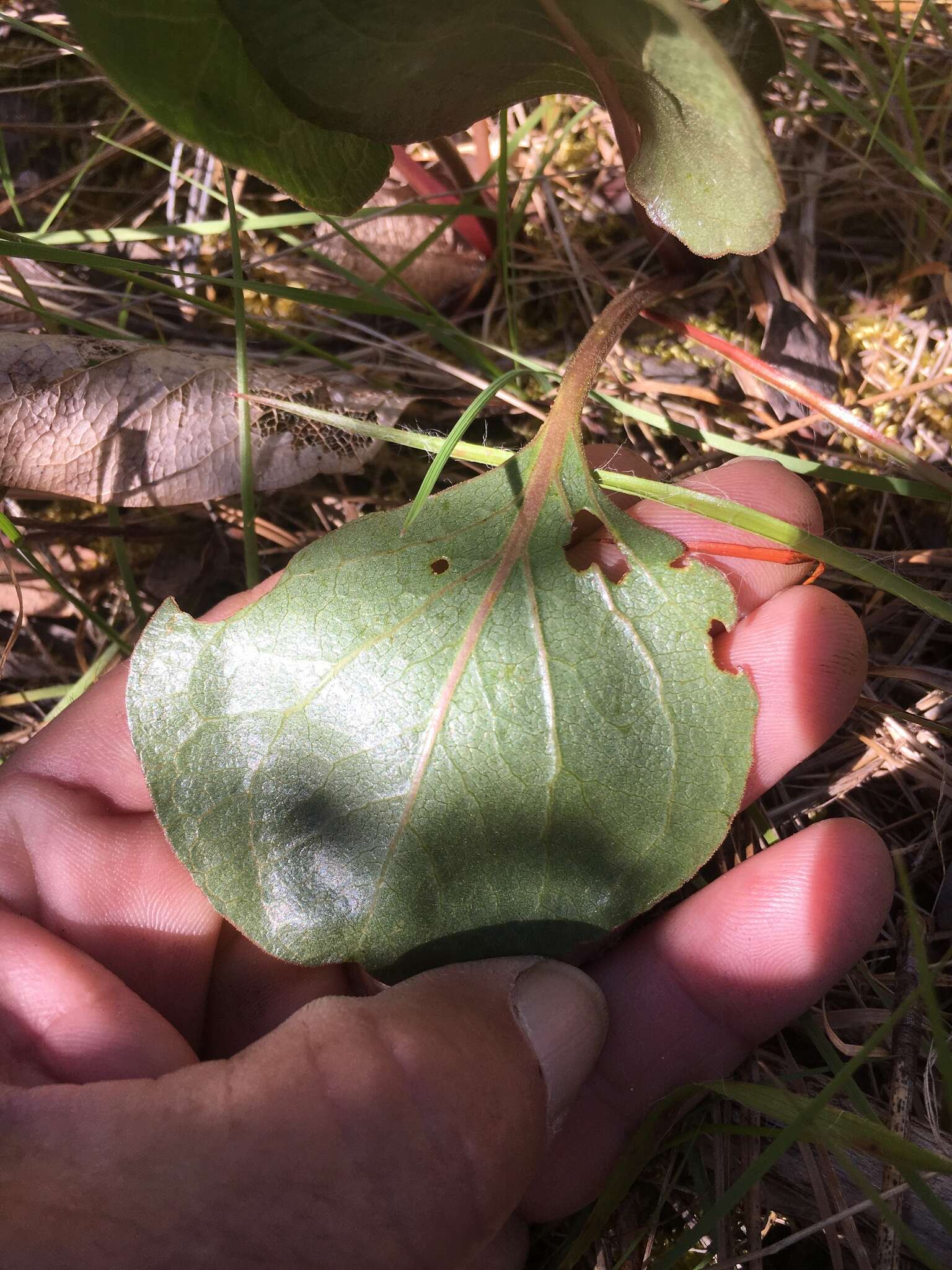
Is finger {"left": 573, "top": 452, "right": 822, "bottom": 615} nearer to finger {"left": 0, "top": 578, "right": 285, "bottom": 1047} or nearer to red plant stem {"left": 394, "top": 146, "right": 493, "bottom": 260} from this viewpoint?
finger {"left": 0, "top": 578, "right": 285, "bottom": 1047}

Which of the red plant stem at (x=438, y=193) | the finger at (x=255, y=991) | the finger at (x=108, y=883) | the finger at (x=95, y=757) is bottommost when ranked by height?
the finger at (x=255, y=991)

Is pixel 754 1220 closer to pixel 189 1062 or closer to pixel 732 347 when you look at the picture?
pixel 189 1062

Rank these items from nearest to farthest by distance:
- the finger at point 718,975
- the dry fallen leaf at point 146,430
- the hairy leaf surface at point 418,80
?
the hairy leaf surface at point 418,80 < the finger at point 718,975 < the dry fallen leaf at point 146,430

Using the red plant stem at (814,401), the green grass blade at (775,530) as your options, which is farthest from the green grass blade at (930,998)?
the red plant stem at (814,401)

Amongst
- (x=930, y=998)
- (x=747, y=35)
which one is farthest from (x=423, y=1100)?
(x=747, y=35)

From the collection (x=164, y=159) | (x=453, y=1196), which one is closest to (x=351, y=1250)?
(x=453, y=1196)

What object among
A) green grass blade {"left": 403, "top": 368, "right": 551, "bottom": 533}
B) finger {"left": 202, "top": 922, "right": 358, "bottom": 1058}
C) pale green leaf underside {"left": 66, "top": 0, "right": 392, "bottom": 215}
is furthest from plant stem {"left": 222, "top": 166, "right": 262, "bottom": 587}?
finger {"left": 202, "top": 922, "right": 358, "bottom": 1058}

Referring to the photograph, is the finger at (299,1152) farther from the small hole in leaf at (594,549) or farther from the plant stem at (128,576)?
the plant stem at (128,576)

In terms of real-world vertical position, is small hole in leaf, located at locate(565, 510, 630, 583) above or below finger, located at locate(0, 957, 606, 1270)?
above
